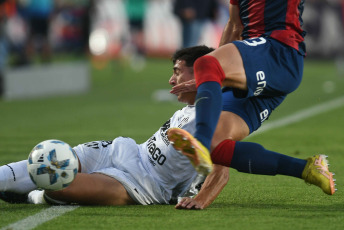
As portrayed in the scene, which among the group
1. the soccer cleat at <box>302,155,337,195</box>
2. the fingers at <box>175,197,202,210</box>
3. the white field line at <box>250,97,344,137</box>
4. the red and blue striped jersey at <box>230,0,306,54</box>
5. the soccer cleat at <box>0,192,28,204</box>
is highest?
the red and blue striped jersey at <box>230,0,306,54</box>

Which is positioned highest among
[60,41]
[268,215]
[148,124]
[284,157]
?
[284,157]

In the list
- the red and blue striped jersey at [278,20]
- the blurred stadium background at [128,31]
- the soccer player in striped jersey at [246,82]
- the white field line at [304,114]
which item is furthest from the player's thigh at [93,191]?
the blurred stadium background at [128,31]

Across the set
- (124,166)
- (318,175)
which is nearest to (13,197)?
(124,166)

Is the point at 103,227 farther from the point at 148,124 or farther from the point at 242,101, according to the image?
the point at 148,124

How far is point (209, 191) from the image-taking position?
434 centimetres

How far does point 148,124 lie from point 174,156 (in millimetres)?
4882

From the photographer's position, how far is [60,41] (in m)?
29.1

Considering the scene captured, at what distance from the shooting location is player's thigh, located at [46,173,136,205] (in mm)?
4285

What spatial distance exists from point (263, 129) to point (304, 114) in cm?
187

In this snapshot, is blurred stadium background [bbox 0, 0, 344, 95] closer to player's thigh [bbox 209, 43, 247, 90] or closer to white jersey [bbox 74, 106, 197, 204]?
white jersey [bbox 74, 106, 197, 204]

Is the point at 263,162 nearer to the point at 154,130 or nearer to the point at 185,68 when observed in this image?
the point at 185,68

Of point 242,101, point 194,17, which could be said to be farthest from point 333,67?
point 242,101

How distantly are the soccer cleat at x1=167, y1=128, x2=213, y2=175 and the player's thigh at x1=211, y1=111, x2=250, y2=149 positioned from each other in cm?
55

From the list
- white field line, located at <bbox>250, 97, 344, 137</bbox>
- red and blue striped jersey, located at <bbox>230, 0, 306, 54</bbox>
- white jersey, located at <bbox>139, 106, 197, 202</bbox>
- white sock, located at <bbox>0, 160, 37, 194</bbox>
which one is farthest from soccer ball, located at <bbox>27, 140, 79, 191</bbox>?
white field line, located at <bbox>250, 97, 344, 137</bbox>
